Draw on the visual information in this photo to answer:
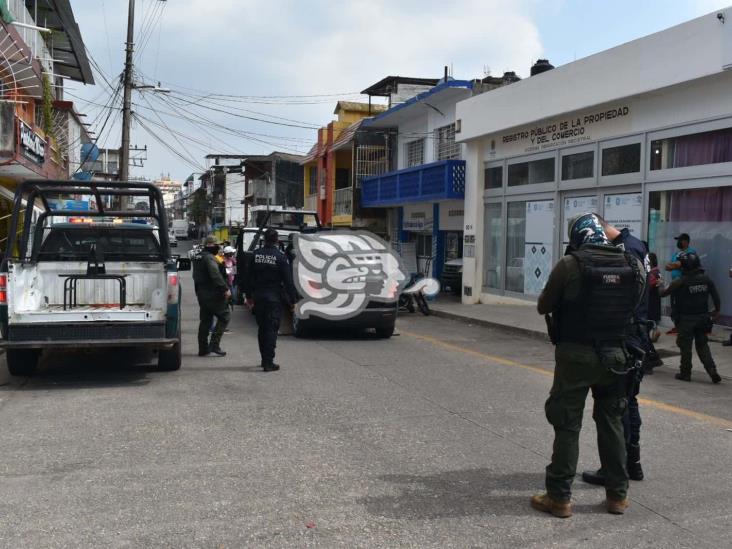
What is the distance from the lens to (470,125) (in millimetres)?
20125

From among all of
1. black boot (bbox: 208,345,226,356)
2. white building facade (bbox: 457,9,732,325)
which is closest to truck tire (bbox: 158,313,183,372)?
black boot (bbox: 208,345,226,356)

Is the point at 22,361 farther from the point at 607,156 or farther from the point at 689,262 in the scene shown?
the point at 607,156

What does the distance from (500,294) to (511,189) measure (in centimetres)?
280

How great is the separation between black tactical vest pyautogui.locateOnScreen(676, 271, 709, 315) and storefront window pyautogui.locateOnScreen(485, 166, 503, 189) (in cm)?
1050

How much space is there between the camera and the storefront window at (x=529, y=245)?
675 inches

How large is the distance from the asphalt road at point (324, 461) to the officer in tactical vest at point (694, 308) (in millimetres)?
568

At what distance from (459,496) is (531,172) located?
1433 cm

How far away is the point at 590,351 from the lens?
14.3 feet

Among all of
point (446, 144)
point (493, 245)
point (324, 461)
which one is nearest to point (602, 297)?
point (324, 461)

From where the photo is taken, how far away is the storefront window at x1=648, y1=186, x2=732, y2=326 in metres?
12.2

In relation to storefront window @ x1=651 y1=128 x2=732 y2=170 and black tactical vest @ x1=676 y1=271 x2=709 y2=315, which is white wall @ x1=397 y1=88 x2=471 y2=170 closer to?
storefront window @ x1=651 y1=128 x2=732 y2=170

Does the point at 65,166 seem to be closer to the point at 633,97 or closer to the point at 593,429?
the point at 633,97

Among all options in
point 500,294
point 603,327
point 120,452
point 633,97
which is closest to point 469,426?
point 603,327

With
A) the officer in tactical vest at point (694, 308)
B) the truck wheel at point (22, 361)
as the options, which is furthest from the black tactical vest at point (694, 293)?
the truck wheel at point (22, 361)
